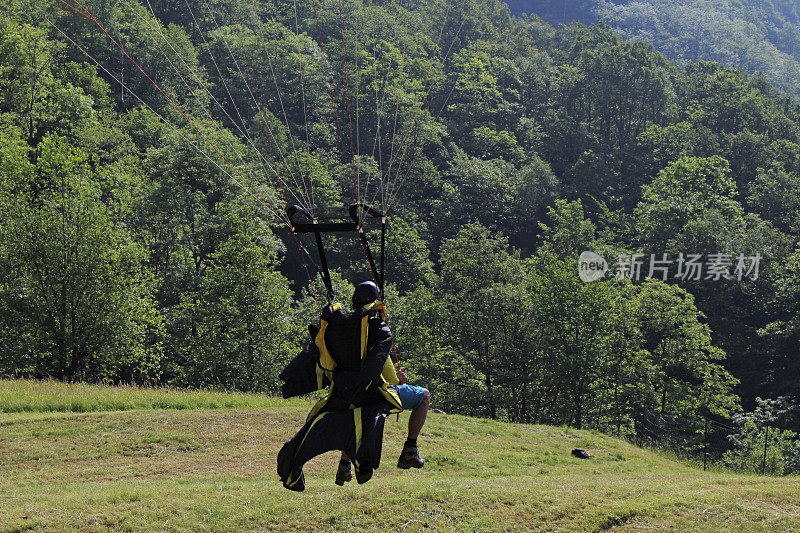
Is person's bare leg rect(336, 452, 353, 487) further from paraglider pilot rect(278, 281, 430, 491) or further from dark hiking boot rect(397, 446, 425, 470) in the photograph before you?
paraglider pilot rect(278, 281, 430, 491)

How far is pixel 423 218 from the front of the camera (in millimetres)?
88375

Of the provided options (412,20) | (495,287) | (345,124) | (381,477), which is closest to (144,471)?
(381,477)

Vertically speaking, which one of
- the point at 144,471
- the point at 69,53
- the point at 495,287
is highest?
the point at 69,53

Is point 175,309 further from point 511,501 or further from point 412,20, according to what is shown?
point 412,20

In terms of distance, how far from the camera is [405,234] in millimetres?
72062

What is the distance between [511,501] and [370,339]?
6.41 m

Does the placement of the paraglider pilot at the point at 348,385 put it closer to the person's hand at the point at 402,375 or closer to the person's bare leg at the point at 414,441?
the person's hand at the point at 402,375

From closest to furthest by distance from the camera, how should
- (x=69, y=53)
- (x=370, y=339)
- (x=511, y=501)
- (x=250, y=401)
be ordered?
(x=370, y=339)
(x=511, y=501)
(x=250, y=401)
(x=69, y=53)

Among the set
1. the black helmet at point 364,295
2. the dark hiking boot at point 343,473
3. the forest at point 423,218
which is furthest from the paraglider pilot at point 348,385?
the forest at point 423,218

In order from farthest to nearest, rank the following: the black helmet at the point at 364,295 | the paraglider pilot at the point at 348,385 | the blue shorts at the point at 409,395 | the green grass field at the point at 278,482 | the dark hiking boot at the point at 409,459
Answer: the green grass field at the point at 278,482 < the dark hiking boot at the point at 409,459 < the blue shorts at the point at 409,395 < the black helmet at the point at 364,295 < the paraglider pilot at the point at 348,385

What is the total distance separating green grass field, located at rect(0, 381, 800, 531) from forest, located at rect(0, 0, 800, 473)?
5.49 metres

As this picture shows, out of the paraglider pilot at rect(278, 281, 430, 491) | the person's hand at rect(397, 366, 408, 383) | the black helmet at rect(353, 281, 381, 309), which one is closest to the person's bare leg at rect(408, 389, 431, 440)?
the person's hand at rect(397, 366, 408, 383)

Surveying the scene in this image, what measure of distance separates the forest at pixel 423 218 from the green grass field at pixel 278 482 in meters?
5.49

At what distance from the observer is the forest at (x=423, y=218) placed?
35.0m
